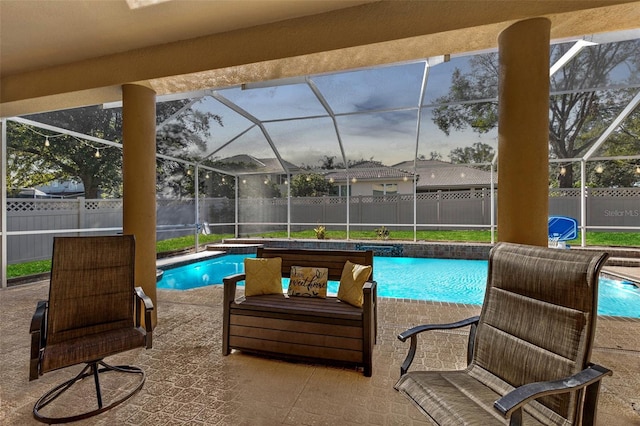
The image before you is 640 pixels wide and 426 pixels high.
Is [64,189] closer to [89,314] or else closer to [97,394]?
[89,314]

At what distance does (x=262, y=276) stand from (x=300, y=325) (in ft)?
2.56

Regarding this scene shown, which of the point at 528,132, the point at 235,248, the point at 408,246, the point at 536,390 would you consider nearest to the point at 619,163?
the point at 408,246

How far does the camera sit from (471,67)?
6383mm

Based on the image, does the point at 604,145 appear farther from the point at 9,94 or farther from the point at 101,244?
the point at 9,94

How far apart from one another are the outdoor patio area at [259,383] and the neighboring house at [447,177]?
7014 mm

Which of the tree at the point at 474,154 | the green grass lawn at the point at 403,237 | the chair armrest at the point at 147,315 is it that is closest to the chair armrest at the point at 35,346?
the chair armrest at the point at 147,315

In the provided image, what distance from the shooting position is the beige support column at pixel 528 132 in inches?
90.8

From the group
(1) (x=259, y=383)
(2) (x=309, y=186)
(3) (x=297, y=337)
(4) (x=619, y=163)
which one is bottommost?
(1) (x=259, y=383)

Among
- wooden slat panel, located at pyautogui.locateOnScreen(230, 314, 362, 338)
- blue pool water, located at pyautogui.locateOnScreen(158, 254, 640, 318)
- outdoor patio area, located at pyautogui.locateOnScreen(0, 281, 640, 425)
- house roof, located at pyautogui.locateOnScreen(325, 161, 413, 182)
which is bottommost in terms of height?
blue pool water, located at pyautogui.locateOnScreen(158, 254, 640, 318)

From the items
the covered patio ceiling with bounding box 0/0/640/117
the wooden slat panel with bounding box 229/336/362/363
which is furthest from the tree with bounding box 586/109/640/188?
the wooden slat panel with bounding box 229/336/362/363

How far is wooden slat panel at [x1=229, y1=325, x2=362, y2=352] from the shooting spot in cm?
253

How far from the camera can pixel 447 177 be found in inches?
438

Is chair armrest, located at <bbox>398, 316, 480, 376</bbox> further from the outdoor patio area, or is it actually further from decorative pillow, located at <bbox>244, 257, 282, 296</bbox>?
decorative pillow, located at <bbox>244, 257, 282, 296</bbox>

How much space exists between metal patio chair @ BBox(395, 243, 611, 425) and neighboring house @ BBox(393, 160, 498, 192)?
331 inches
